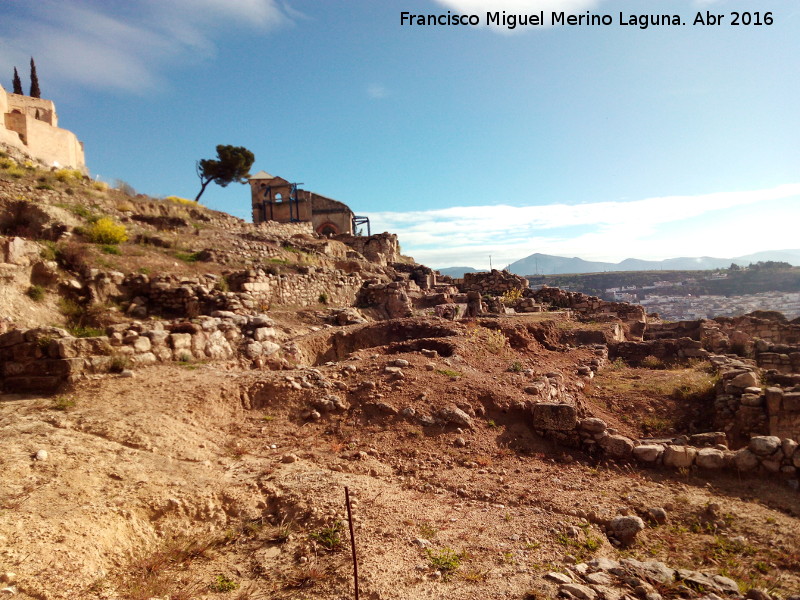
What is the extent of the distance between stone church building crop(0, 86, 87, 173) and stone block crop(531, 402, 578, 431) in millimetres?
31143

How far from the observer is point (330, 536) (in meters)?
3.98

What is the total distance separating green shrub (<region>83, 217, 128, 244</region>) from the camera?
45.1 ft

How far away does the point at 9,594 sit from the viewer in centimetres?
274

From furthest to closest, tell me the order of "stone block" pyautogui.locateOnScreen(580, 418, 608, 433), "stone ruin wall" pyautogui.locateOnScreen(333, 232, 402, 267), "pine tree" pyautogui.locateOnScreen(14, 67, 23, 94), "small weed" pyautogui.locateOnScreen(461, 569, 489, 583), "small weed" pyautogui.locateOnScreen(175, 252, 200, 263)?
"pine tree" pyautogui.locateOnScreen(14, 67, 23, 94)
"stone ruin wall" pyautogui.locateOnScreen(333, 232, 402, 267)
"small weed" pyautogui.locateOnScreen(175, 252, 200, 263)
"stone block" pyautogui.locateOnScreen(580, 418, 608, 433)
"small weed" pyautogui.locateOnScreen(461, 569, 489, 583)

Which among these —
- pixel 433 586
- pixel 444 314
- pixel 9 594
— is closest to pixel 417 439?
pixel 433 586

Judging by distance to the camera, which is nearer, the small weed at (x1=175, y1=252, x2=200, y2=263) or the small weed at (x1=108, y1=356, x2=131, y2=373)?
the small weed at (x1=108, y1=356, x2=131, y2=373)

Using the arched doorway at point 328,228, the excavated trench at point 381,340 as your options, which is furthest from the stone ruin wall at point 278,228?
the excavated trench at point 381,340

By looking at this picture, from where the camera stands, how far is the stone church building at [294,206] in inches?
1640

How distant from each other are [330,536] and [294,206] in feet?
132

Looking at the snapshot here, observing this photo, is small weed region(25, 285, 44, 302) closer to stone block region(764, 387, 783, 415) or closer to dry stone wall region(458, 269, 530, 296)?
stone block region(764, 387, 783, 415)

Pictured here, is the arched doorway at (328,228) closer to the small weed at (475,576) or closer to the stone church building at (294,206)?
the stone church building at (294,206)

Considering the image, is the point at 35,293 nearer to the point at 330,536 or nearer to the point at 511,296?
the point at 330,536

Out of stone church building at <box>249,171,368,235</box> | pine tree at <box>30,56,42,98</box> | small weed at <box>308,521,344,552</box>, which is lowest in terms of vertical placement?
small weed at <box>308,521,344,552</box>

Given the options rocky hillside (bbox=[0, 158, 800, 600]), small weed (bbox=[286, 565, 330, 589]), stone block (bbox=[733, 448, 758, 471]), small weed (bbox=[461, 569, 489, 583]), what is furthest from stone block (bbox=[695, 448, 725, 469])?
small weed (bbox=[286, 565, 330, 589])
